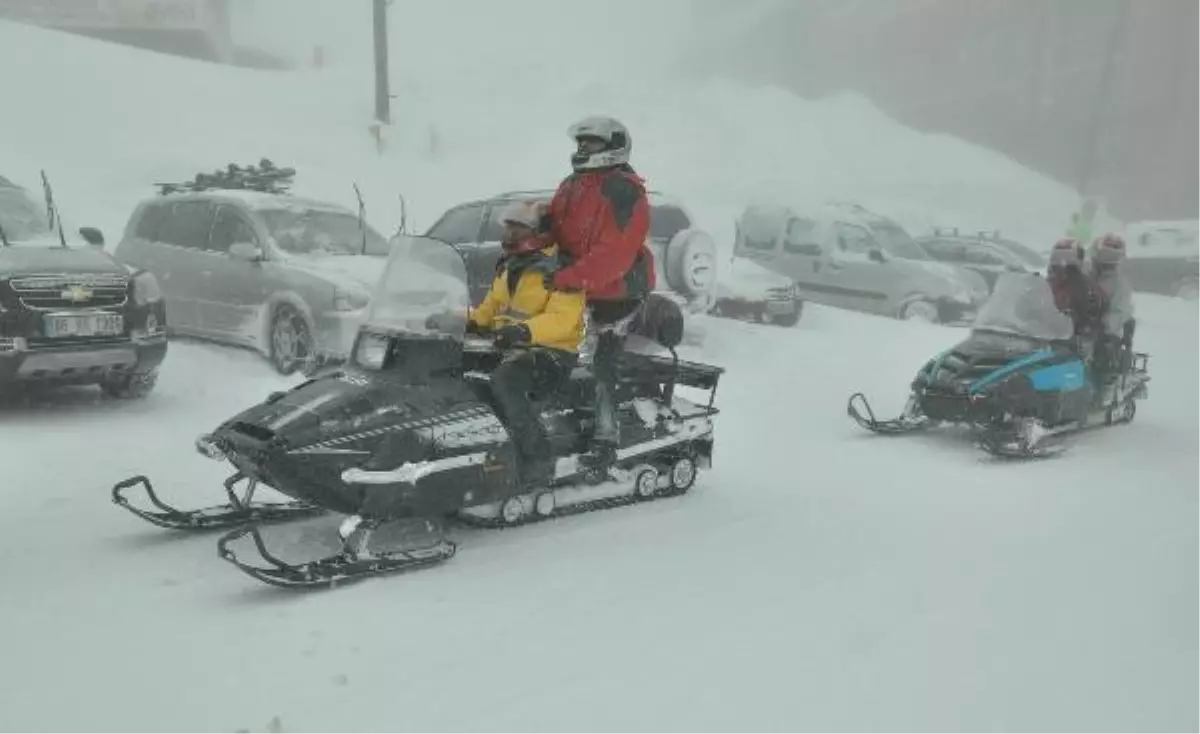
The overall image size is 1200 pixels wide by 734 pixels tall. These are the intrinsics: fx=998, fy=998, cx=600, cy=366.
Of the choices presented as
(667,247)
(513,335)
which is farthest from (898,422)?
(513,335)

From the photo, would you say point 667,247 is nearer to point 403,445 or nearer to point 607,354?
point 607,354

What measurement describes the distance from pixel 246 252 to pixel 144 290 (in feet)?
4.02

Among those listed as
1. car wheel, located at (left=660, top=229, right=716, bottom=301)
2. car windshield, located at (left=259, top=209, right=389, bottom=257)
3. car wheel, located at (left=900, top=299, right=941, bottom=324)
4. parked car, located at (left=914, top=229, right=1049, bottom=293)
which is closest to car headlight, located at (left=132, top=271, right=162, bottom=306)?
car windshield, located at (left=259, top=209, right=389, bottom=257)

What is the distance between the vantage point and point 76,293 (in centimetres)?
667

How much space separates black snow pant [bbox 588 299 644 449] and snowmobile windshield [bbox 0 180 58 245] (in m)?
4.77

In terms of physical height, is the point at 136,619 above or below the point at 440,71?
below

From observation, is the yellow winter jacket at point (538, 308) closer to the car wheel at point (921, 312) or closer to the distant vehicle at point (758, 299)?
the distant vehicle at point (758, 299)

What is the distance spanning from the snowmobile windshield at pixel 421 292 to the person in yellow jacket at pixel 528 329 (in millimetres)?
231

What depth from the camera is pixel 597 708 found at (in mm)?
3172

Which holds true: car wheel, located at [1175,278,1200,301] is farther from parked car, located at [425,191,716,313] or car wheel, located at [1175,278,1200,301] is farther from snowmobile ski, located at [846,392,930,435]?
snowmobile ski, located at [846,392,930,435]

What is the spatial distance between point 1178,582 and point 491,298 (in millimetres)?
3475

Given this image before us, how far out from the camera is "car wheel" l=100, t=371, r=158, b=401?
726 cm

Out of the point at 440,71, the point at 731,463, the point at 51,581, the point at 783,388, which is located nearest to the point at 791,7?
the point at 440,71

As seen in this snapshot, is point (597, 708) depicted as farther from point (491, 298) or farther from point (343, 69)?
point (343, 69)
